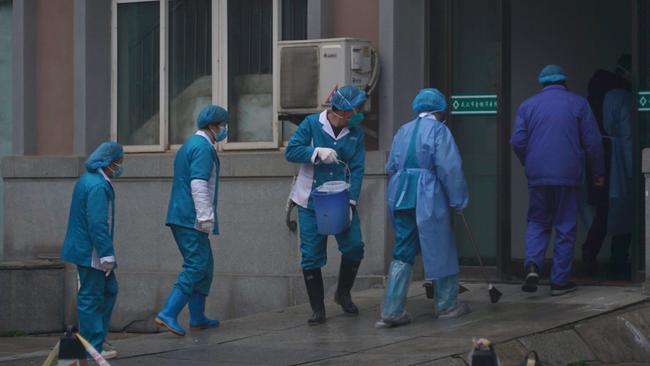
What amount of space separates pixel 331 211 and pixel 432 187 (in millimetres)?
791

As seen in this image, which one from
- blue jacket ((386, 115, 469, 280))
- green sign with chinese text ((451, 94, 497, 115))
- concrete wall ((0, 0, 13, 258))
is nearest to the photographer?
blue jacket ((386, 115, 469, 280))

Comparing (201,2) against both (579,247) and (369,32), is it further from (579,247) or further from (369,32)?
(579,247)

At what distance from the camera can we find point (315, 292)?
10570 millimetres

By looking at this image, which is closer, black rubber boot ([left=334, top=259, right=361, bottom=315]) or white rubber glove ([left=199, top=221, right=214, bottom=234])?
white rubber glove ([left=199, top=221, right=214, bottom=234])

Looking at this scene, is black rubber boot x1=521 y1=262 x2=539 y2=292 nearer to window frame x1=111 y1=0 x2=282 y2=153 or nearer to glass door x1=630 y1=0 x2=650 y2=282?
glass door x1=630 y1=0 x2=650 y2=282

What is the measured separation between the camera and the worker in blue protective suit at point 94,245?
970 cm

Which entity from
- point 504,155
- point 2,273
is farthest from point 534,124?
point 2,273

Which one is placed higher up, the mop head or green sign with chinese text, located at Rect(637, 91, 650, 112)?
green sign with chinese text, located at Rect(637, 91, 650, 112)

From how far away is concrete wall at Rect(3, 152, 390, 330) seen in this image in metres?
12.7

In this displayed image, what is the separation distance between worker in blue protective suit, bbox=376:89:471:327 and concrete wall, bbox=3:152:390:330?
A: 2.11m

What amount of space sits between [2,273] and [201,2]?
3.46 metres

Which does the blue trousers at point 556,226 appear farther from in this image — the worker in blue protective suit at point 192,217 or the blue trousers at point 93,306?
the blue trousers at point 93,306

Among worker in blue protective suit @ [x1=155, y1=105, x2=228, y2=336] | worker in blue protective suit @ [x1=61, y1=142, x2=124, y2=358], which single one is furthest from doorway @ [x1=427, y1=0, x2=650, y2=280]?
worker in blue protective suit @ [x1=61, y1=142, x2=124, y2=358]

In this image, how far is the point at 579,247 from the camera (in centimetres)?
1370
